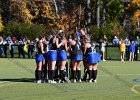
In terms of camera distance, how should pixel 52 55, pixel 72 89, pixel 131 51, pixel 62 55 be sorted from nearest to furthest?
1. pixel 72 89
2. pixel 52 55
3. pixel 62 55
4. pixel 131 51

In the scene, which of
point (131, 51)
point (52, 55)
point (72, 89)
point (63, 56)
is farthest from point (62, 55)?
point (131, 51)

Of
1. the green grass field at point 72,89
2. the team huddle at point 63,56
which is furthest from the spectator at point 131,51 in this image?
the team huddle at point 63,56

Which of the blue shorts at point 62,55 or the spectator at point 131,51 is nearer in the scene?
the blue shorts at point 62,55

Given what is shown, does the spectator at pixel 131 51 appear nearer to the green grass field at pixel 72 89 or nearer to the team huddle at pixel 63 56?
the green grass field at pixel 72 89

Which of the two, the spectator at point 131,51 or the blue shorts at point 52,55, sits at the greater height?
the blue shorts at point 52,55

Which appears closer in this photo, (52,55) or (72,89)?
(72,89)

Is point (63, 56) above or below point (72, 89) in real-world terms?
above

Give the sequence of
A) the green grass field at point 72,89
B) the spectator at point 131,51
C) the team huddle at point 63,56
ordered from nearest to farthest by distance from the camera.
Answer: the green grass field at point 72,89 < the team huddle at point 63,56 < the spectator at point 131,51

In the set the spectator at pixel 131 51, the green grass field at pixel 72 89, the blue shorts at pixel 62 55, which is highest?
the blue shorts at pixel 62 55

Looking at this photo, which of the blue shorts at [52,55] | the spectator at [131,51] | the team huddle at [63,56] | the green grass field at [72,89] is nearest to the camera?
the green grass field at [72,89]

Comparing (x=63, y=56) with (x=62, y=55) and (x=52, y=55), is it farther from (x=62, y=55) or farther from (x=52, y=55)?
(x=52, y=55)

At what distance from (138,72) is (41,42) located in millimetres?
7277

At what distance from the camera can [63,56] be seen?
1980cm

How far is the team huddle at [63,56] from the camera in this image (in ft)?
64.7
